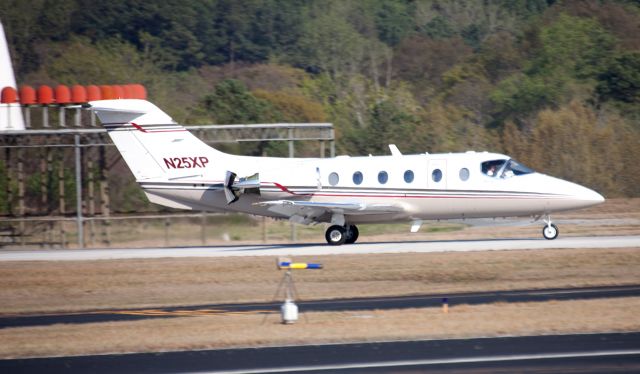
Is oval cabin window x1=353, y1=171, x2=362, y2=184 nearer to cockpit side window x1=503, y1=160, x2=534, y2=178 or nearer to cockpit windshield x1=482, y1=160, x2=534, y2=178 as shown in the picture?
cockpit windshield x1=482, y1=160, x2=534, y2=178

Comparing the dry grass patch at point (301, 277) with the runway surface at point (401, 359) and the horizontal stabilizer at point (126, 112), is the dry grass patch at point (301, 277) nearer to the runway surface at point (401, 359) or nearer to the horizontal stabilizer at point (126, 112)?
the horizontal stabilizer at point (126, 112)

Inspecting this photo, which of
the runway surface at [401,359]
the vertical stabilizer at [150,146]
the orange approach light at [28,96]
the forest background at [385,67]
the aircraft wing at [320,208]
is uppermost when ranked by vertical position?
the forest background at [385,67]

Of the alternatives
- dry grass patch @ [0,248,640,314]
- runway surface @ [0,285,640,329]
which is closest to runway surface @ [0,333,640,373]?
runway surface @ [0,285,640,329]

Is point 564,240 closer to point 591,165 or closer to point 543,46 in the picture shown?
point 591,165

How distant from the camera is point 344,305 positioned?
779 inches

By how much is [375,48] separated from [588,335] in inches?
3204

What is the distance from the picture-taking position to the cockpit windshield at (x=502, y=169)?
2944 cm

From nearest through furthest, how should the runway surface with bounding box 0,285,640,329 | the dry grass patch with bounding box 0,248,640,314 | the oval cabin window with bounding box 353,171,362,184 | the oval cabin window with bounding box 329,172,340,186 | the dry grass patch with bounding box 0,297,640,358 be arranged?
the dry grass patch with bounding box 0,297,640,358 → the runway surface with bounding box 0,285,640,329 → the dry grass patch with bounding box 0,248,640,314 → the oval cabin window with bounding box 353,171,362,184 → the oval cabin window with bounding box 329,172,340,186

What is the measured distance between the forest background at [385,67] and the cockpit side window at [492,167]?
1132 cm

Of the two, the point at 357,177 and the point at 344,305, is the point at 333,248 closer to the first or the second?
the point at 357,177

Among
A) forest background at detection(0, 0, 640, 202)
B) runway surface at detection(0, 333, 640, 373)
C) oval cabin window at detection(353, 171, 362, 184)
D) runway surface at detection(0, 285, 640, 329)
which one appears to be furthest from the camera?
forest background at detection(0, 0, 640, 202)

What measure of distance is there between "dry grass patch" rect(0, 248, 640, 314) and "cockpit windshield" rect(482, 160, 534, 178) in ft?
12.1

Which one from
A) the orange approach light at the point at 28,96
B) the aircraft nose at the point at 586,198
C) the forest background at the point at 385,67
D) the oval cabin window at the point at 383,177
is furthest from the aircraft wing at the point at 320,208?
the orange approach light at the point at 28,96

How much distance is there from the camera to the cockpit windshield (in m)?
29.4
